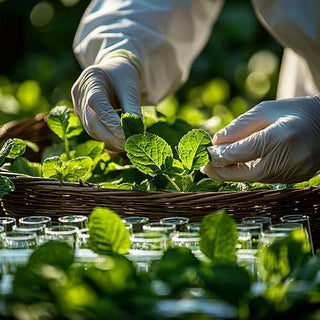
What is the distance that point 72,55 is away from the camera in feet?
14.3

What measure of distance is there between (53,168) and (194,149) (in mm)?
327

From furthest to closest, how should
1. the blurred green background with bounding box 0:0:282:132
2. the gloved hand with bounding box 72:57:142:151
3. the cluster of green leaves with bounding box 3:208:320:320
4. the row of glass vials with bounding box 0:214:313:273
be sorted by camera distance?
the blurred green background with bounding box 0:0:282:132
the gloved hand with bounding box 72:57:142:151
the row of glass vials with bounding box 0:214:313:273
the cluster of green leaves with bounding box 3:208:320:320

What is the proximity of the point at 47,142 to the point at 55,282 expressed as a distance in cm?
133

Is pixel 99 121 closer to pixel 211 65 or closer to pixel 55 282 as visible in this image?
pixel 55 282

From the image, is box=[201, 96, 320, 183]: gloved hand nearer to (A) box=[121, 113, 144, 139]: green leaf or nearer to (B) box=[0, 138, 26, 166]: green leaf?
(A) box=[121, 113, 144, 139]: green leaf

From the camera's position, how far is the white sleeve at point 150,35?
209 centimetres

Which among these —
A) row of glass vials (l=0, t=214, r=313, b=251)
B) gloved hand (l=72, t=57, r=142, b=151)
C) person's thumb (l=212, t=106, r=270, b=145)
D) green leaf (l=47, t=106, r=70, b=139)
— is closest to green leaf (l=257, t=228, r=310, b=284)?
row of glass vials (l=0, t=214, r=313, b=251)

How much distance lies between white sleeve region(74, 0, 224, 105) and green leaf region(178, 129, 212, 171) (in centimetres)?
75

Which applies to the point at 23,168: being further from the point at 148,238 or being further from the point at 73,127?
the point at 148,238

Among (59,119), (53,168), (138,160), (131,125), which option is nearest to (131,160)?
(138,160)

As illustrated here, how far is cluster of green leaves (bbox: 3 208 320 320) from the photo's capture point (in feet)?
2.28

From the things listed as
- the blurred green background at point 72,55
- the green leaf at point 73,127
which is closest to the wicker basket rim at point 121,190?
the green leaf at point 73,127

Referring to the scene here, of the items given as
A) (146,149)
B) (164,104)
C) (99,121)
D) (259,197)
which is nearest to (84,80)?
(99,121)

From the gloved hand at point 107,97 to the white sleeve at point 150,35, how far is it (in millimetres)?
192
